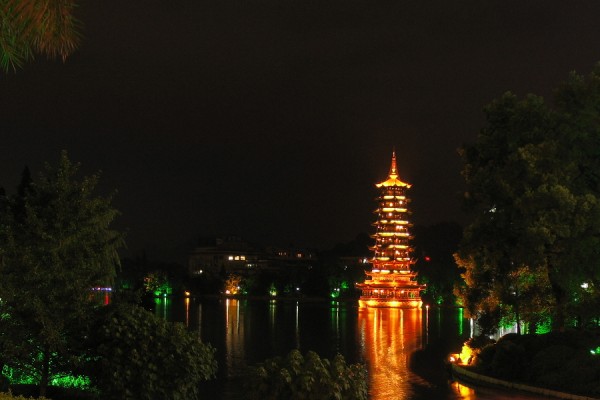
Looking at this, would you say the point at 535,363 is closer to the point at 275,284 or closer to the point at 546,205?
the point at 546,205

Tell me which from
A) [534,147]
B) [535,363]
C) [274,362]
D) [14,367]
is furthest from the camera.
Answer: [534,147]

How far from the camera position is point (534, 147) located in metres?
26.7

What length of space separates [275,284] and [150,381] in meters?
115

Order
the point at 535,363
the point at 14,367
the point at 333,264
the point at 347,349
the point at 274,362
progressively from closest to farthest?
the point at 274,362 → the point at 14,367 → the point at 535,363 → the point at 347,349 → the point at 333,264

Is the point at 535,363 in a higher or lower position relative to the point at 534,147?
lower

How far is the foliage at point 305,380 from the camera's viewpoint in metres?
13.2

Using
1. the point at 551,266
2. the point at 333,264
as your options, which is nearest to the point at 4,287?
the point at 551,266

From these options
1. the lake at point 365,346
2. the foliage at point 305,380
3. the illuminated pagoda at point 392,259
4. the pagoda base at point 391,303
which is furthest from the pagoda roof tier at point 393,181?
the foliage at point 305,380

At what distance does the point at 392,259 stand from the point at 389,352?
2600 inches

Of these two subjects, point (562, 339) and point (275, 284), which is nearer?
point (562, 339)

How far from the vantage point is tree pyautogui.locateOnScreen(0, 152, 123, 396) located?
58.2 ft

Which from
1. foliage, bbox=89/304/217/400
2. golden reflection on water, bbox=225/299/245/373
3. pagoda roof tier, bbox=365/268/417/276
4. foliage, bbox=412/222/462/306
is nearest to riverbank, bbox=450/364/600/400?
golden reflection on water, bbox=225/299/245/373

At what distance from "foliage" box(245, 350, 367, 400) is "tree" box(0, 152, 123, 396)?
5.89 meters

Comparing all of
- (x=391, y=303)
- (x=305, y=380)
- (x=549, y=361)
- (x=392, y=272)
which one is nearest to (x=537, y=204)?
(x=549, y=361)
